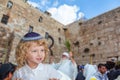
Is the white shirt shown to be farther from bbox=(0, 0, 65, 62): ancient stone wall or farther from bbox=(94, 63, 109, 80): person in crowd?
bbox=(0, 0, 65, 62): ancient stone wall

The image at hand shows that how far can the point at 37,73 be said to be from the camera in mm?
1949

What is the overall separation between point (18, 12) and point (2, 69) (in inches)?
665

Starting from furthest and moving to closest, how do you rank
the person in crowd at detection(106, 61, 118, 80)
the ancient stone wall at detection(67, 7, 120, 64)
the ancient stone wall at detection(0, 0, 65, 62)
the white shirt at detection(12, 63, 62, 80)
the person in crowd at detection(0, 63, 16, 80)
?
the ancient stone wall at detection(0, 0, 65, 62)
the ancient stone wall at detection(67, 7, 120, 64)
the person in crowd at detection(106, 61, 118, 80)
the person in crowd at detection(0, 63, 16, 80)
the white shirt at detection(12, 63, 62, 80)

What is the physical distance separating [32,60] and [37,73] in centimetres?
14

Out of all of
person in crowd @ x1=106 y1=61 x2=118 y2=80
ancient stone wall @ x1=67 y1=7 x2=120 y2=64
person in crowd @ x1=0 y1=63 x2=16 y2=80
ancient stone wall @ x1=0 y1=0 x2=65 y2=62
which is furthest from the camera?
ancient stone wall @ x1=0 y1=0 x2=65 y2=62

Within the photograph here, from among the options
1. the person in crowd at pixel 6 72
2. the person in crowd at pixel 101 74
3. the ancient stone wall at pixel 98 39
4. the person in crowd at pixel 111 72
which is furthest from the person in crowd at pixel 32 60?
the ancient stone wall at pixel 98 39

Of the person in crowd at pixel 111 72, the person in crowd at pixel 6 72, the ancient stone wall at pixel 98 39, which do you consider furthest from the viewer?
the ancient stone wall at pixel 98 39

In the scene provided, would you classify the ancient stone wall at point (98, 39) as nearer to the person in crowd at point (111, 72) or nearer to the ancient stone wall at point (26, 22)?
the ancient stone wall at point (26, 22)

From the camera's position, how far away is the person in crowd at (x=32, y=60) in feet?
6.40

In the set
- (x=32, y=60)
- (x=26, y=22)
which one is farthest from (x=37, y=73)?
(x=26, y=22)

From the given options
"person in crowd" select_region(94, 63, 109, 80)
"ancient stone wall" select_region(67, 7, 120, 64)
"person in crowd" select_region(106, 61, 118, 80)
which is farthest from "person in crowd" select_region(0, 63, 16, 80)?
"ancient stone wall" select_region(67, 7, 120, 64)

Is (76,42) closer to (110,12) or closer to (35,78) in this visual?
(110,12)

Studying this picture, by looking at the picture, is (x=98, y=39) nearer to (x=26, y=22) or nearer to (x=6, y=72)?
(x=26, y=22)

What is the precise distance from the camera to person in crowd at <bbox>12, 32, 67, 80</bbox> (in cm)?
195
